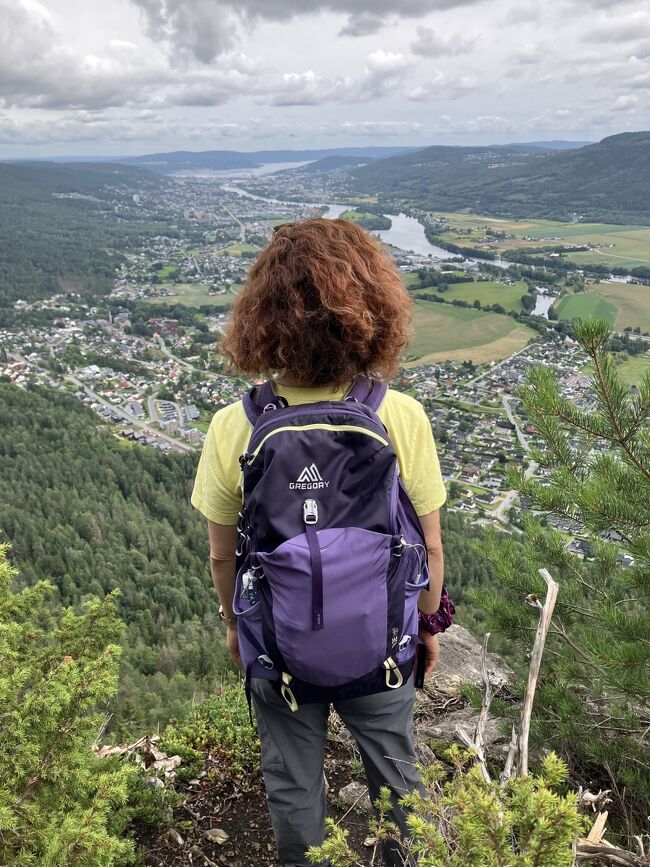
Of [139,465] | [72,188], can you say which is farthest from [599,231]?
[72,188]

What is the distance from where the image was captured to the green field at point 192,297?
63.2 meters

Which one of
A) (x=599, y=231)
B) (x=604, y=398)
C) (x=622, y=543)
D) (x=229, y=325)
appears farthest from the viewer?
(x=599, y=231)

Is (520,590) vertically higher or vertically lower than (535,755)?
higher

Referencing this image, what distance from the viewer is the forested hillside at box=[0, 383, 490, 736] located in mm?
16516

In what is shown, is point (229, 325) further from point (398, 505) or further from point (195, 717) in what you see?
point (195, 717)

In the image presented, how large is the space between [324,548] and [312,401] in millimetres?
379

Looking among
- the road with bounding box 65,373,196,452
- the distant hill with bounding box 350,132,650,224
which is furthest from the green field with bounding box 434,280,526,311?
the distant hill with bounding box 350,132,650,224

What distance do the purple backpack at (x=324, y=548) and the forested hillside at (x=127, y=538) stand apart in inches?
376

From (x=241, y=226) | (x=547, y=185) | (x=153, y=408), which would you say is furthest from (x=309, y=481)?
(x=547, y=185)

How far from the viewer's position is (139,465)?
32594mm

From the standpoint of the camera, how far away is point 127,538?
89.7ft

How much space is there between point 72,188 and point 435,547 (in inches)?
7021

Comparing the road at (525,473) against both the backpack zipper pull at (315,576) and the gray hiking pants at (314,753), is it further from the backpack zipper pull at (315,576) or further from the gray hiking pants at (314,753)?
the backpack zipper pull at (315,576)

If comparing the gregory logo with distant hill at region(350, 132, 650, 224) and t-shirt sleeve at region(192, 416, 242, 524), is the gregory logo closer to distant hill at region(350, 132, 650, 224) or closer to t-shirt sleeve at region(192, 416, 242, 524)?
t-shirt sleeve at region(192, 416, 242, 524)
